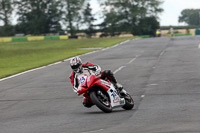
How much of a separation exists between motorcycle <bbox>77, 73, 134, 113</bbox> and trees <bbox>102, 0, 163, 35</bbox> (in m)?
101

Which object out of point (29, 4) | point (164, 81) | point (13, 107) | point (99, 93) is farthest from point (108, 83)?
point (29, 4)

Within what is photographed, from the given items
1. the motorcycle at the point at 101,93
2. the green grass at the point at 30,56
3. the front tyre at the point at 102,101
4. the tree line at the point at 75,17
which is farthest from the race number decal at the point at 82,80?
the tree line at the point at 75,17

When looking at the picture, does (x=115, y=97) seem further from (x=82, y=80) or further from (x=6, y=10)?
(x=6, y=10)

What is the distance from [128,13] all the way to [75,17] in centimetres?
1683

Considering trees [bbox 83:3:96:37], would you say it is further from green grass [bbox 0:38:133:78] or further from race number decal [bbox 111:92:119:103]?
race number decal [bbox 111:92:119:103]

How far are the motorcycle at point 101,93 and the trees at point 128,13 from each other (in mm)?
101413

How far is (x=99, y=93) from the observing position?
1024 cm

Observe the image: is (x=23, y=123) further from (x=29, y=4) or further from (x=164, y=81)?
(x=29, y=4)

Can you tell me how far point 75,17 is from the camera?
126188mm

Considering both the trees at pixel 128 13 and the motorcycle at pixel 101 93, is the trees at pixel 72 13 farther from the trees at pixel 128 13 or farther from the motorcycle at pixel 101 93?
the motorcycle at pixel 101 93

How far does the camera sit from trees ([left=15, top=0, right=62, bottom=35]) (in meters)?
124

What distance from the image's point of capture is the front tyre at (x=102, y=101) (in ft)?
33.0

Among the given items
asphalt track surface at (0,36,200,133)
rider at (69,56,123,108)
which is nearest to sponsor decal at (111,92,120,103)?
asphalt track surface at (0,36,200,133)

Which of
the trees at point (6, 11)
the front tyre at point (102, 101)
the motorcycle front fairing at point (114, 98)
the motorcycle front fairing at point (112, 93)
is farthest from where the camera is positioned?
the trees at point (6, 11)
